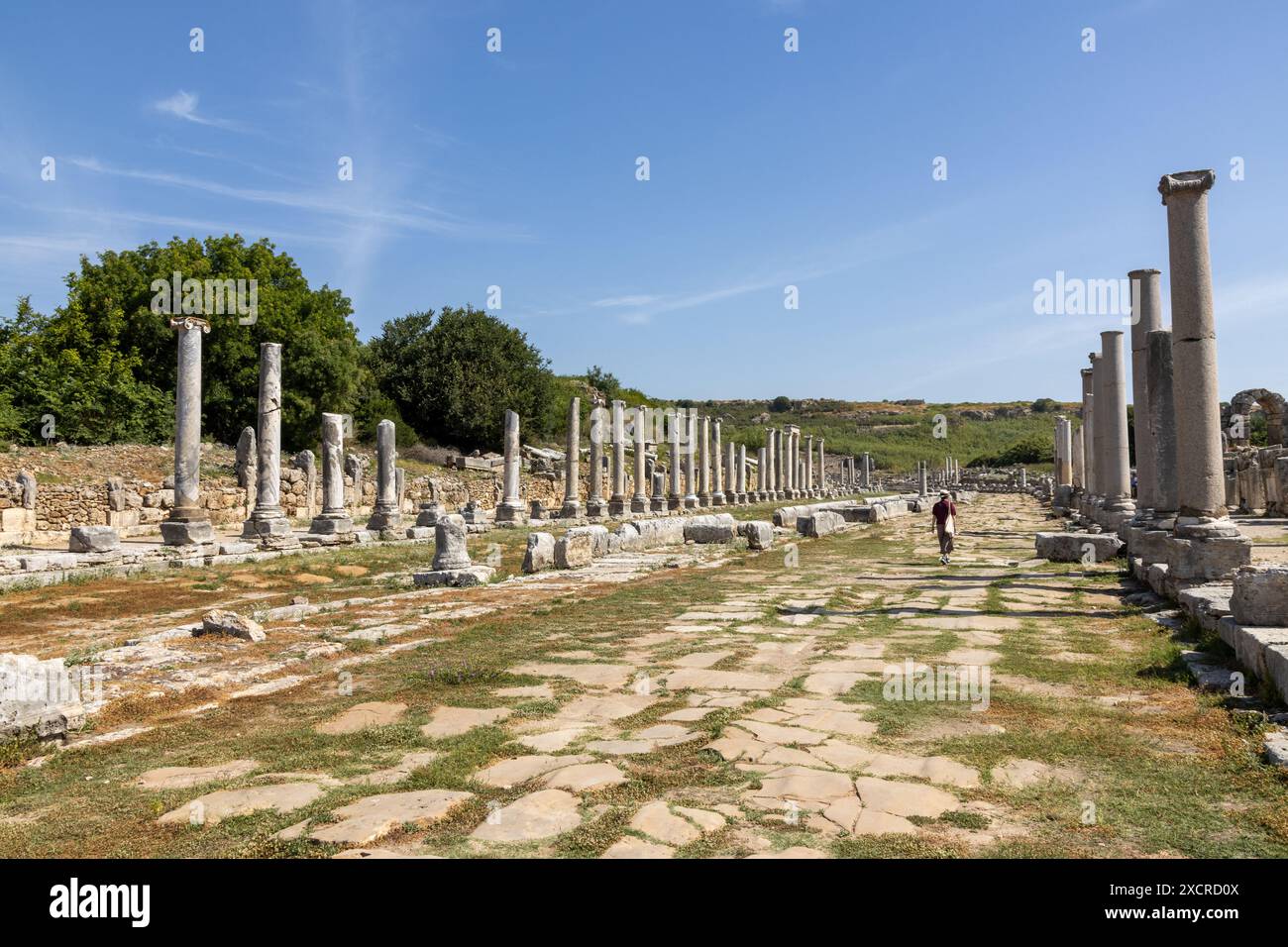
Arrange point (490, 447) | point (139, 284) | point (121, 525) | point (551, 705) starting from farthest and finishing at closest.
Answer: point (490, 447), point (139, 284), point (121, 525), point (551, 705)

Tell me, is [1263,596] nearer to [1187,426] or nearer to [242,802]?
[1187,426]

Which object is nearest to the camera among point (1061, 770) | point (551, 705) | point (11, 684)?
point (1061, 770)

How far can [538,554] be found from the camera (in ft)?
44.7

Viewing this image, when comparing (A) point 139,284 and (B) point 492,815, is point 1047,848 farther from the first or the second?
(A) point 139,284

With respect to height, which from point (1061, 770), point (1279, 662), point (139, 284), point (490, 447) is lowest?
point (1061, 770)

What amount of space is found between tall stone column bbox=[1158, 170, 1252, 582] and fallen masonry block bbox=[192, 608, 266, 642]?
363 inches

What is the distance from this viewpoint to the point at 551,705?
526 cm

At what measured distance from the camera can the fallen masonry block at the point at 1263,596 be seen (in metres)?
5.81

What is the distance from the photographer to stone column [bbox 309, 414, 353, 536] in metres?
19.0

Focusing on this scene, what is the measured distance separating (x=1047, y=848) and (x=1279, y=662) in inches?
111

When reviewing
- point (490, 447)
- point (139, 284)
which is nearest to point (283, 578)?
point (139, 284)

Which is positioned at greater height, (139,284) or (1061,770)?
(139,284)

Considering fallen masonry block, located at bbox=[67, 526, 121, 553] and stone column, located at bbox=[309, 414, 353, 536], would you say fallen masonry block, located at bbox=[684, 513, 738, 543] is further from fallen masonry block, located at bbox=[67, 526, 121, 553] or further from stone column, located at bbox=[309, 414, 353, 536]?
fallen masonry block, located at bbox=[67, 526, 121, 553]

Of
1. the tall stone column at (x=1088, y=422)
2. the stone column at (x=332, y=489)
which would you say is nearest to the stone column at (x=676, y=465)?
the tall stone column at (x=1088, y=422)
